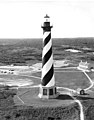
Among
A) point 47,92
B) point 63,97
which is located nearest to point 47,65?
point 47,92

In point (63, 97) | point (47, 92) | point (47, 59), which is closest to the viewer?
point (47, 59)

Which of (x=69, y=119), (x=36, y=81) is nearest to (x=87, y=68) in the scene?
(x=36, y=81)

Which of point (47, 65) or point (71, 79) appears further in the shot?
point (71, 79)

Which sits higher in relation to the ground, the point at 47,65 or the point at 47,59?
the point at 47,59

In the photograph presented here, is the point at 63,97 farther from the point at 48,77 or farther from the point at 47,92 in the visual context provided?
the point at 48,77

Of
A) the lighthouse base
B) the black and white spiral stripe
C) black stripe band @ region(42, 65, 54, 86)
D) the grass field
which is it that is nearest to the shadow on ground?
the lighthouse base

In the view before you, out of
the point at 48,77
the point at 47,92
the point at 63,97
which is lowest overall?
the point at 63,97

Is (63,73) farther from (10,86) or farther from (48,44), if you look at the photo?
(48,44)

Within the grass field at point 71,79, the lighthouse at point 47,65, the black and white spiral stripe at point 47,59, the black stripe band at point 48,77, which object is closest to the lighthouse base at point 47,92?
the lighthouse at point 47,65

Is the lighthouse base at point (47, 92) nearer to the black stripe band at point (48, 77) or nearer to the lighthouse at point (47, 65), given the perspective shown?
the lighthouse at point (47, 65)
